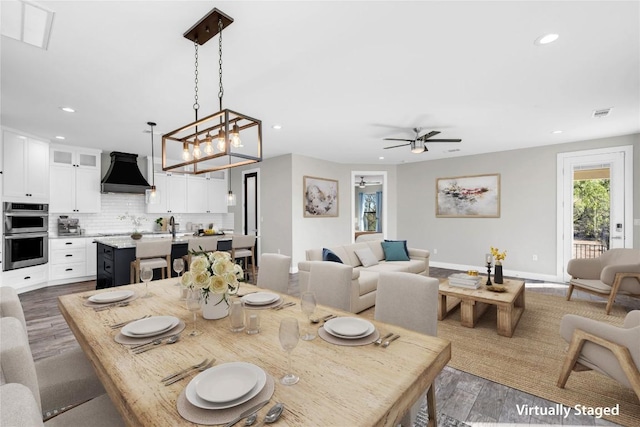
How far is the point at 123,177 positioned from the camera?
19.0 ft

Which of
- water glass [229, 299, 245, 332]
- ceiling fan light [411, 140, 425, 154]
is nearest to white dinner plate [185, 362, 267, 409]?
water glass [229, 299, 245, 332]

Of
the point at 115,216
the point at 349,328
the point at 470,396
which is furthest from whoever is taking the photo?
the point at 115,216

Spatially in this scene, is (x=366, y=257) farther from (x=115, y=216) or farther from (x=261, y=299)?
(x=115, y=216)

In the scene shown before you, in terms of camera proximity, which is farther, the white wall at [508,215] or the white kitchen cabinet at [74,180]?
the white wall at [508,215]

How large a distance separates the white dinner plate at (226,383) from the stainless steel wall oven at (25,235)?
5.31m

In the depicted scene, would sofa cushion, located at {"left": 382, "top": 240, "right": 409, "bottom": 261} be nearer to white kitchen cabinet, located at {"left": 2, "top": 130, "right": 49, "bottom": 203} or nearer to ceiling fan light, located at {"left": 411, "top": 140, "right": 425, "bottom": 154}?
ceiling fan light, located at {"left": 411, "top": 140, "right": 425, "bottom": 154}

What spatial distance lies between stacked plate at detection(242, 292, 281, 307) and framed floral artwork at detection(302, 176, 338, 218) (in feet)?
14.4

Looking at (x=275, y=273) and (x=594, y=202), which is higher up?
(x=594, y=202)

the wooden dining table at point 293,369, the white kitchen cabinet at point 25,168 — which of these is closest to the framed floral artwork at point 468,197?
the wooden dining table at point 293,369

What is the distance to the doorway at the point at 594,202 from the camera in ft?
15.6

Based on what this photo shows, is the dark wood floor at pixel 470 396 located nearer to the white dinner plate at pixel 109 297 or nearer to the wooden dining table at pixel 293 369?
the wooden dining table at pixel 293 369

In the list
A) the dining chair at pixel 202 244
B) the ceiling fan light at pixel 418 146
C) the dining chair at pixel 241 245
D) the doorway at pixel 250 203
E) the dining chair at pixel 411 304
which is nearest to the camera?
the dining chair at pixel 411 304

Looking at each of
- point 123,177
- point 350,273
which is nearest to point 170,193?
point 123,177

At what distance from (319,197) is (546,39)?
16.0ft
